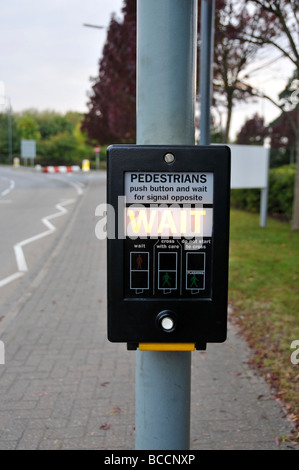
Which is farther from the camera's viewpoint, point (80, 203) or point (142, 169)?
point (80, 203)

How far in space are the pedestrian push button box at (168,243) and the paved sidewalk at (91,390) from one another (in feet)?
A: 6.34

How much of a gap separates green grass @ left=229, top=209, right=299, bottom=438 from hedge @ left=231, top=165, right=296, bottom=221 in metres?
3.28

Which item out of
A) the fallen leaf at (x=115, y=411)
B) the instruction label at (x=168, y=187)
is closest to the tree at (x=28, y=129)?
the fallen leaf at (x=115, y=411)

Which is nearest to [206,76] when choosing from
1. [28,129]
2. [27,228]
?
[27,228]

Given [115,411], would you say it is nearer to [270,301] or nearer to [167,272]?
[167,272]

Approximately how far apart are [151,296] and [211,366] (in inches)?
126

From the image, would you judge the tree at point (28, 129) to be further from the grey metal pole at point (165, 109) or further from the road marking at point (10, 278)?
the grey metal pole at point (165, 109)

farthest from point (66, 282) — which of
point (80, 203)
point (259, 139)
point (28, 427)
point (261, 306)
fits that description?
point (259, 139)

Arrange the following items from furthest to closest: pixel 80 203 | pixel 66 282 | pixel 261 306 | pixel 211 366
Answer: pixel 80 203, pixel 66 282, pixel 261 306, pixel 211 366

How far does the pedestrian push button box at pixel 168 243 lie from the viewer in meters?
1.66

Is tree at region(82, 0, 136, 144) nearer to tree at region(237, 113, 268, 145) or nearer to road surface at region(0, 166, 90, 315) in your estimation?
road surface at region(0, 166, 90, 315)

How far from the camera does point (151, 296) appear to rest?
1.72 meters

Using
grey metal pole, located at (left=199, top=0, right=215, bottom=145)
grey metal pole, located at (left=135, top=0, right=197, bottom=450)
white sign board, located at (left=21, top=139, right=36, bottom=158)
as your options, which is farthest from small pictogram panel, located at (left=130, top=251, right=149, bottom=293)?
white sign board, located at (left=21, top=139, right=36, bottom=158)

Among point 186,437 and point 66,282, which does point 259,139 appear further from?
point 186,437
